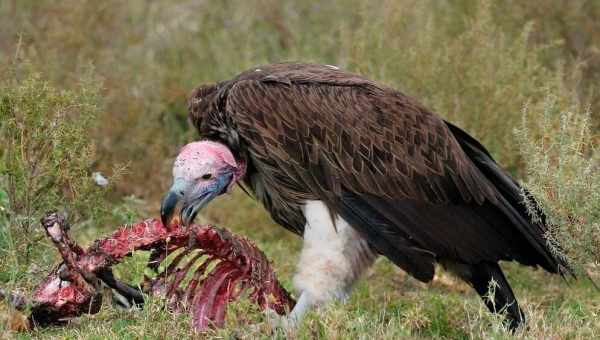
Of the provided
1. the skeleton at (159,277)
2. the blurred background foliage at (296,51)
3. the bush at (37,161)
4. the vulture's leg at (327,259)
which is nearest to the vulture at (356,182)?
the vulture's leg at (327,259)

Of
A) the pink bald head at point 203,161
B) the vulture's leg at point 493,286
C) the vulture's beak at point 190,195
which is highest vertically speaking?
the pink bald head at point 203,161

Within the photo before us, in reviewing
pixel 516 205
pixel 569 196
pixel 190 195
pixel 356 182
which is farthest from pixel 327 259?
pixel 569 196

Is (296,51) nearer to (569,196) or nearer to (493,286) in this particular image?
(493,286)

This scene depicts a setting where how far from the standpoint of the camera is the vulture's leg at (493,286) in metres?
4.43

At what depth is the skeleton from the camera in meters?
3.96

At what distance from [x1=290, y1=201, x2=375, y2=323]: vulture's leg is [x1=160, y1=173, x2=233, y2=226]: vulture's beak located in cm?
44

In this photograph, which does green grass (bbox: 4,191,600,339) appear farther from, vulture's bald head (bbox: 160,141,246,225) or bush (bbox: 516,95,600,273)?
vulture's bald head (bbox: 160,141,246,225)

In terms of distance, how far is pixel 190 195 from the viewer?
4473mm

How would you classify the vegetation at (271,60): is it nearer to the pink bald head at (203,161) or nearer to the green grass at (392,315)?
the green grass at (392,315)

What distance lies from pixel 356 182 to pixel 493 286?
73cm

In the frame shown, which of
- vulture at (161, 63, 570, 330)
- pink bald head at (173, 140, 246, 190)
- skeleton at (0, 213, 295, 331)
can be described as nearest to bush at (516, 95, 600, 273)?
vulture at (161, 63, 570, 330)

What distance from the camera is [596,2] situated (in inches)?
307

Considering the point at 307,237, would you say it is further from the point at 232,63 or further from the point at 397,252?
the point at 232,63

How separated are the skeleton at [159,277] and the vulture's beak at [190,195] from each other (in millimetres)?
108
